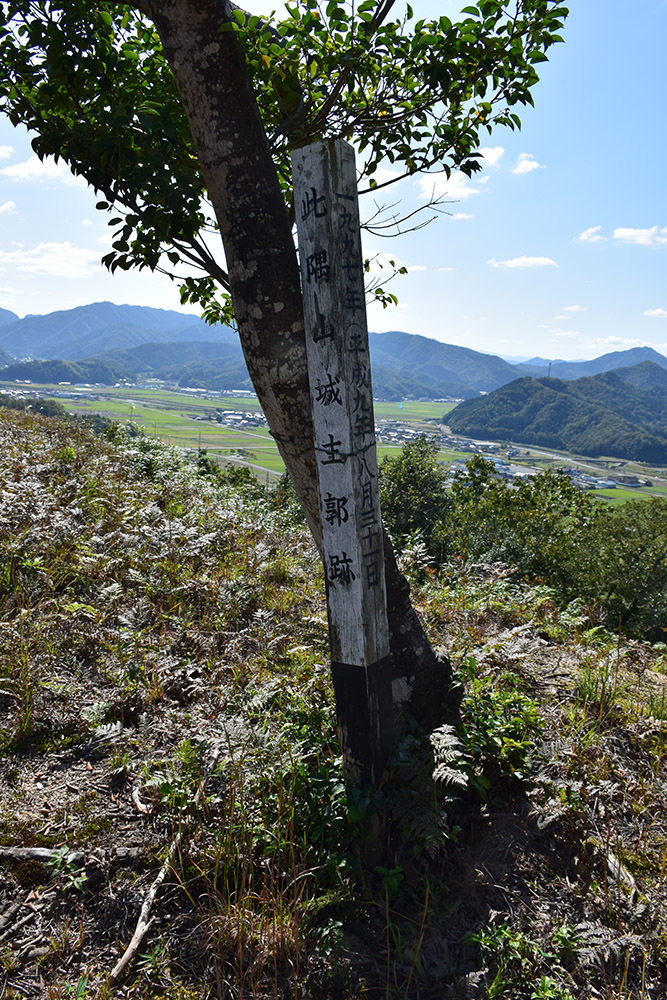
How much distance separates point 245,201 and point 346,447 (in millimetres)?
1138

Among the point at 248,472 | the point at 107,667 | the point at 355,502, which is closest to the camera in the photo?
the point at 355,502

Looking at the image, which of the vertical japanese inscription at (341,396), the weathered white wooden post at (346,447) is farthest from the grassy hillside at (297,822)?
the vertical japanese inscription at (341,396)

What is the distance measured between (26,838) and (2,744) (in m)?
0.64

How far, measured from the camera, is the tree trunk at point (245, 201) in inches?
85.0

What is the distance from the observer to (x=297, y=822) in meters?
2.22

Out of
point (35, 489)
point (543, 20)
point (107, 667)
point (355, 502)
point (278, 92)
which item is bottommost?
point (107, 667)

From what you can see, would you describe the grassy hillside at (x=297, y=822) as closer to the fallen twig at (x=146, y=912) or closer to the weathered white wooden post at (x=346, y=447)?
the fallen twig at (x=146, y=912)

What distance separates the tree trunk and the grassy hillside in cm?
152

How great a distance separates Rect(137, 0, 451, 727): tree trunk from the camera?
2.16 meters

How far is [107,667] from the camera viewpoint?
10.9 ft

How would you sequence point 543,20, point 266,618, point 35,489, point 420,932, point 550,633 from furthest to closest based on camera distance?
point 35,489 < point 550,633 < point 266,618 < point 543,20 < point 420,932

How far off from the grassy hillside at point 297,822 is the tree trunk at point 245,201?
1520 millimetres

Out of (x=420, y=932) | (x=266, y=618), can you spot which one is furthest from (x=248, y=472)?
(x=420, y=932)

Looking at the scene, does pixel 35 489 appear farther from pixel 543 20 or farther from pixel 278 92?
pixel 543 20
